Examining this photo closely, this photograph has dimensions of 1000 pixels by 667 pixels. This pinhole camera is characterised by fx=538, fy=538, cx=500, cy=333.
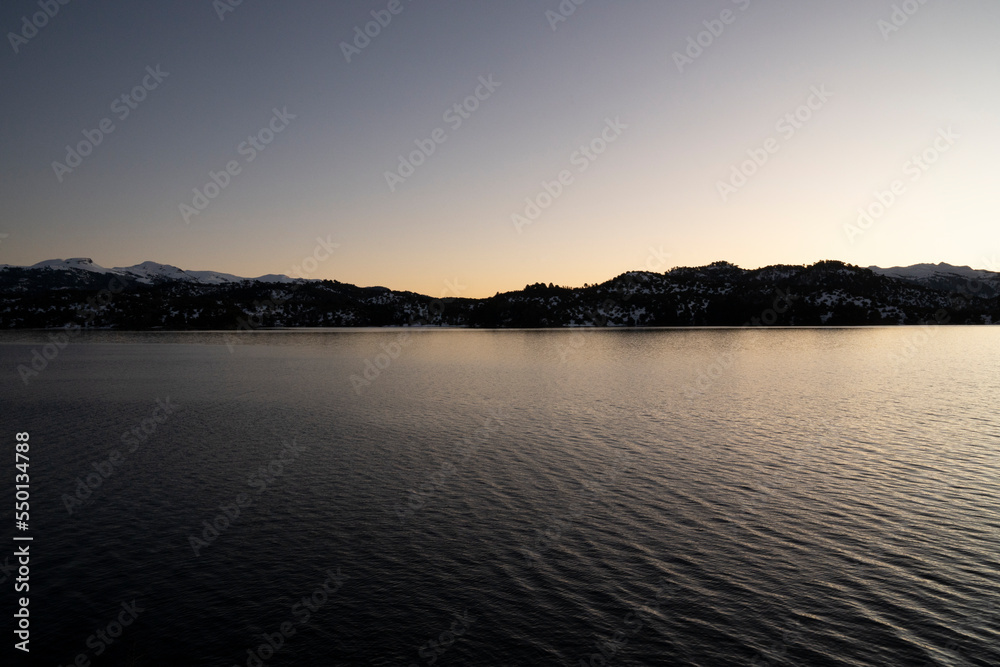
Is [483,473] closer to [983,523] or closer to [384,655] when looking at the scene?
[384,655]

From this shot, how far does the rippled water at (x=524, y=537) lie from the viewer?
1747cm

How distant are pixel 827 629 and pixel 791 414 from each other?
45645mm

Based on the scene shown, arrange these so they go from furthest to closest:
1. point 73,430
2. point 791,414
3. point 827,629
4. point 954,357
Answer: point 954,357
point 791,414
point 73,430
point 827,629

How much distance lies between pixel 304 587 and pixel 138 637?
536 centimetres

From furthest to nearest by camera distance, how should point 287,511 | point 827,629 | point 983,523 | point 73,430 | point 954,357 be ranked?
1. point 954,357
2. point 73,430
3. point 287,511
4. point 983,523
5. point 827,629

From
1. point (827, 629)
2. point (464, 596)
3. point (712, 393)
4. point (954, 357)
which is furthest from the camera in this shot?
point (954, 357)

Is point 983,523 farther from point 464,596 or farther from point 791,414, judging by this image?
point 791,414

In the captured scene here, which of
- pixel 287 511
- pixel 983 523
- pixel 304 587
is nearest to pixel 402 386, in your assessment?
pixel 287 511

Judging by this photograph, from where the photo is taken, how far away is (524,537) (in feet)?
83.7

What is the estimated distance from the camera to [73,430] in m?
50.9

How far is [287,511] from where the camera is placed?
2942cm

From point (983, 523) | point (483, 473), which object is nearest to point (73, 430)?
point (483, 473)

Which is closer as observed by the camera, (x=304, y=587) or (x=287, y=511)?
(x=304, y=587)

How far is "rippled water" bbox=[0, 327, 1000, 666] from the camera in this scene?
17.5 meters
